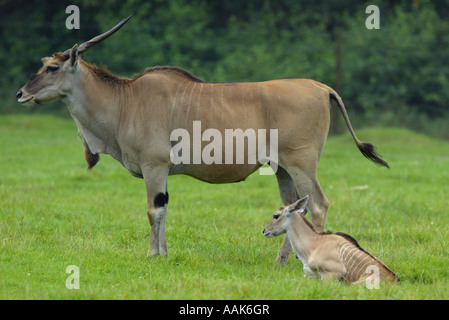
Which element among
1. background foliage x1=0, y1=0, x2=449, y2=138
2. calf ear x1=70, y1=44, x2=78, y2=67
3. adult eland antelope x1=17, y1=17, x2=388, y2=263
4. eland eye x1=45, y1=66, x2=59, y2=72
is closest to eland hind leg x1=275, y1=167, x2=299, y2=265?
A: adult eland antelope x1=17, y1=17, x2=388, y2=263

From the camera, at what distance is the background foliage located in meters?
21.8

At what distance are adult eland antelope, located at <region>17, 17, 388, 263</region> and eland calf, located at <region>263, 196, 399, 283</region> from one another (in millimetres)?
408

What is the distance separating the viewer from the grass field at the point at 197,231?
5.52 meters

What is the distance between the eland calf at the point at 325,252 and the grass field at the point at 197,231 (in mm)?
175

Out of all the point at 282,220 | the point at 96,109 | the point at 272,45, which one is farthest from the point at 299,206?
the point at 272,45

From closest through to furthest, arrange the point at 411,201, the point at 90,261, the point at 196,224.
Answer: the point at 90,261
the point at 196,224
the point at 411,201

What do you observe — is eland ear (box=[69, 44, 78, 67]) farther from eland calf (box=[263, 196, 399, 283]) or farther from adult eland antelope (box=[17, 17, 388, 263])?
eland calf (box=[263, 196, 399, 283])

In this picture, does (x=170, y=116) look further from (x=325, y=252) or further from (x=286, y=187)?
(x=325, y=252)

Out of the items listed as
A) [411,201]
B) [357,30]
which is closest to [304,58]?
[357,30]

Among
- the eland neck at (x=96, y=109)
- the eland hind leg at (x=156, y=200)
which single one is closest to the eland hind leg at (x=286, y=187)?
the eland hind leg at (x=156, y=200)

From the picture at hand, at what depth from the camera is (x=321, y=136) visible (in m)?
6.84

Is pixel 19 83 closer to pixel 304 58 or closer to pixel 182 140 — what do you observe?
pixel 304 58

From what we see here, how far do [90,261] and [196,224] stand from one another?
87.2 inches
